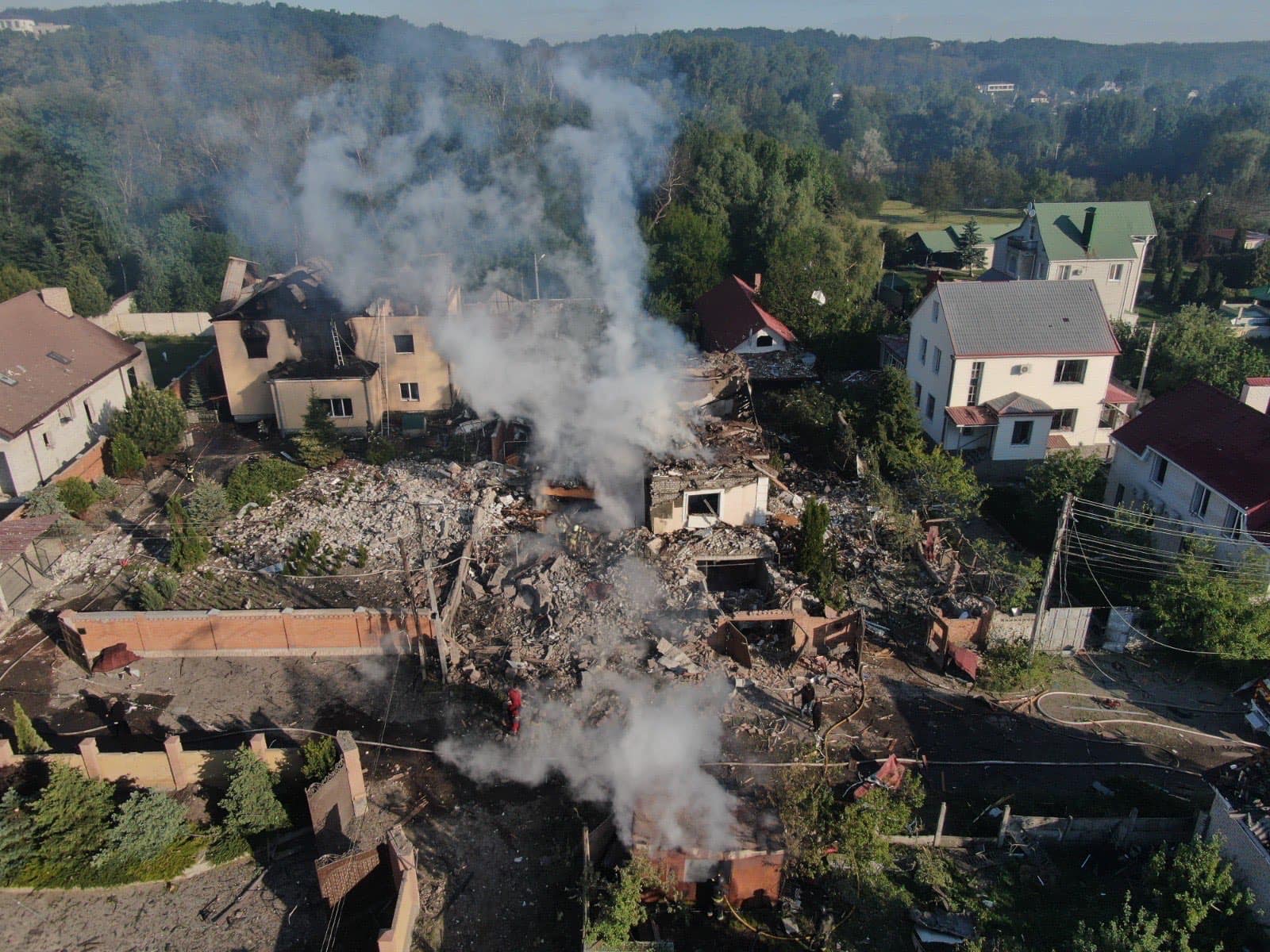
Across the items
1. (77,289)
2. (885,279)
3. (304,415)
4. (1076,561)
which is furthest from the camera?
(885,279)

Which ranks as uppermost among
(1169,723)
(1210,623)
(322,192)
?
(322,192)

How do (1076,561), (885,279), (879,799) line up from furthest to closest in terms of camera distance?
1. (885,279)
2. (1076,561)
3. (879,799)

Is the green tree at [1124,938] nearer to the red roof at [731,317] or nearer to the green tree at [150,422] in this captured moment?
the red roof at [731,317]

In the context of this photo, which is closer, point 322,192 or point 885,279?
point 322,192

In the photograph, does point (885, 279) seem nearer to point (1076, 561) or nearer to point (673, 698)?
point (1076, 561)

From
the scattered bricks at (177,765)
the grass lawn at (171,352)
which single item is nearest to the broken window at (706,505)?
the scattered bricks at (177,765)

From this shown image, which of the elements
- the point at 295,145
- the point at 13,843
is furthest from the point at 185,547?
the point at 295,145

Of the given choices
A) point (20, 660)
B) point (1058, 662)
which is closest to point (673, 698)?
point (1058, 662)
